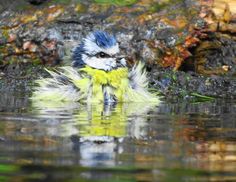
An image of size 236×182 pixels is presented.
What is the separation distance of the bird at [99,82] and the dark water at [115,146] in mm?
1389

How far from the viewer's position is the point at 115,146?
12.4ft

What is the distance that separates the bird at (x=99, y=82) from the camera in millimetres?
7992

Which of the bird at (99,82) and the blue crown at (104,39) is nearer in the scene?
the bird at (99,82)

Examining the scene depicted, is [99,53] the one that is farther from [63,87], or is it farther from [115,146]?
[115,146]

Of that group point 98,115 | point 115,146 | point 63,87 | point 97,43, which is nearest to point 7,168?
point 115,146

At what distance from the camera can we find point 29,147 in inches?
146

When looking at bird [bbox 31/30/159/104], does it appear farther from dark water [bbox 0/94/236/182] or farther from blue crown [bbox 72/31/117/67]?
dark water [bbox 0/94/236/182]

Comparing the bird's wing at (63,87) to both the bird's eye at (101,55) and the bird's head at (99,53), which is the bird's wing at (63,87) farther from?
the bird's eye at (101,55)

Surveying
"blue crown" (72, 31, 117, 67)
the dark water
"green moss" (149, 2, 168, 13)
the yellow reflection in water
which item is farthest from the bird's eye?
the dark water

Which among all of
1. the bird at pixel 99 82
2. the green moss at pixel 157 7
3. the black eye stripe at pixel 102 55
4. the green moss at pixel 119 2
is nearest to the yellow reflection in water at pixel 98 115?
the bird at pixel 99 82

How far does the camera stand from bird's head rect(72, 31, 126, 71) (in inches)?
347

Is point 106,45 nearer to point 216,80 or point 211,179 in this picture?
point 216,80

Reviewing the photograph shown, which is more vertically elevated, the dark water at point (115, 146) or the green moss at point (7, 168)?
the dark water at point (115, 146)

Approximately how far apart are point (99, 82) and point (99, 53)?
96cm
